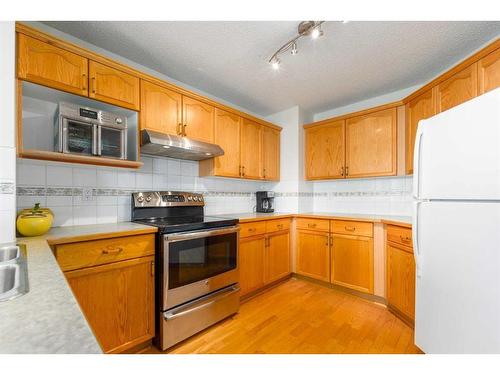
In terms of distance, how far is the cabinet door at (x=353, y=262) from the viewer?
241cm

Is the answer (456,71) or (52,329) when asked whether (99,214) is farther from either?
(456,71)

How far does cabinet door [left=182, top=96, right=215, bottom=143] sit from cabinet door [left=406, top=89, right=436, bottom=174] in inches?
80.0

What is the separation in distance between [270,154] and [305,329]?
6.84 feet

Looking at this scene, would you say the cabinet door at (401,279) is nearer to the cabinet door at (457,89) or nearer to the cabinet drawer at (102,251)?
the cabinet door at (457,89)

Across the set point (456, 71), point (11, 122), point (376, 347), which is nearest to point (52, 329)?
point (11, 122)

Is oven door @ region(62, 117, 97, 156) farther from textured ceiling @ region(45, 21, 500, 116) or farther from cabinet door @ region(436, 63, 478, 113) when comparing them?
cabinet door @ region(436, 63, 478, 113)

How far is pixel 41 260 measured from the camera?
92cm

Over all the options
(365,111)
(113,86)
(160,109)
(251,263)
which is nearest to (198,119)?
(160,109)

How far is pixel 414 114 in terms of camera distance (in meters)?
2.27

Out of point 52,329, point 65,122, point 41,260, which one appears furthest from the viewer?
point 65,122

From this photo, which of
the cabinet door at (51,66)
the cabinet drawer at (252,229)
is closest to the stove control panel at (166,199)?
the cabinet drawer at (252,229)

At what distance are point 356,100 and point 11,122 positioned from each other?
11.0ft

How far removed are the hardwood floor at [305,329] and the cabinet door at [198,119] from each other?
175 cm

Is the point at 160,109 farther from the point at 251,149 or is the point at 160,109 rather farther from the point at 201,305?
the point at 201,305
